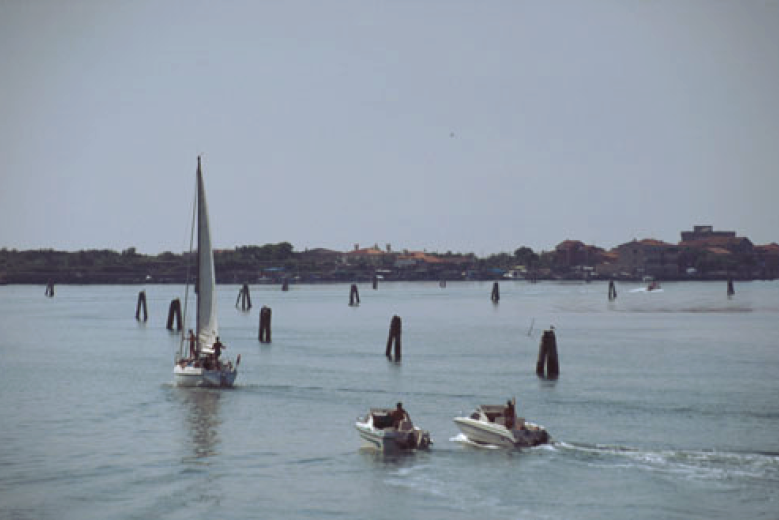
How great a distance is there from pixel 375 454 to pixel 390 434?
3.90ft

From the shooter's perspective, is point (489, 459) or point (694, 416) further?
point (694, 416)

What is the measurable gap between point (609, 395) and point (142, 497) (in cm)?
3319

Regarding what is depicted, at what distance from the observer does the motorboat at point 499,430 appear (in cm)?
4144

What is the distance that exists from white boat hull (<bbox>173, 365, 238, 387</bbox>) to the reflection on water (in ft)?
1.42

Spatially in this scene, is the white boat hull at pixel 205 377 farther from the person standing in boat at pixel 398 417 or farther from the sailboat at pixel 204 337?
the person standing in boat at pixel 398 417

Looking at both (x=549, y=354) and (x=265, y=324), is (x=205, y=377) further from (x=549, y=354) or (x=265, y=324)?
(x=265, y=324)

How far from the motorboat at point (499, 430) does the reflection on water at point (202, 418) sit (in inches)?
436

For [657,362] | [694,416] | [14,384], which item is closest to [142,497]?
[694,416]

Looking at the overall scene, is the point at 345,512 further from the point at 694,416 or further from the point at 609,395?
the point at 609,395

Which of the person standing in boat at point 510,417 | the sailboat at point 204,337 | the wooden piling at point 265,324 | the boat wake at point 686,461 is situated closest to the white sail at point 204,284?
the sailboat at point 204,337

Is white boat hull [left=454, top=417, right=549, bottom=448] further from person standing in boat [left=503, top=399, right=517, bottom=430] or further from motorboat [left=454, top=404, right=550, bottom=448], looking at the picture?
person standing in boat [left=503, top=399, right=517, bottom=430]

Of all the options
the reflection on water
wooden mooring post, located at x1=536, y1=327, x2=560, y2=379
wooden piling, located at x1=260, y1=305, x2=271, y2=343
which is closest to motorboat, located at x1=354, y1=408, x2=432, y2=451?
the reflection on water

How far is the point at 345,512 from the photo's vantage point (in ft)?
110

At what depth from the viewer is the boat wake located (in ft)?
123
